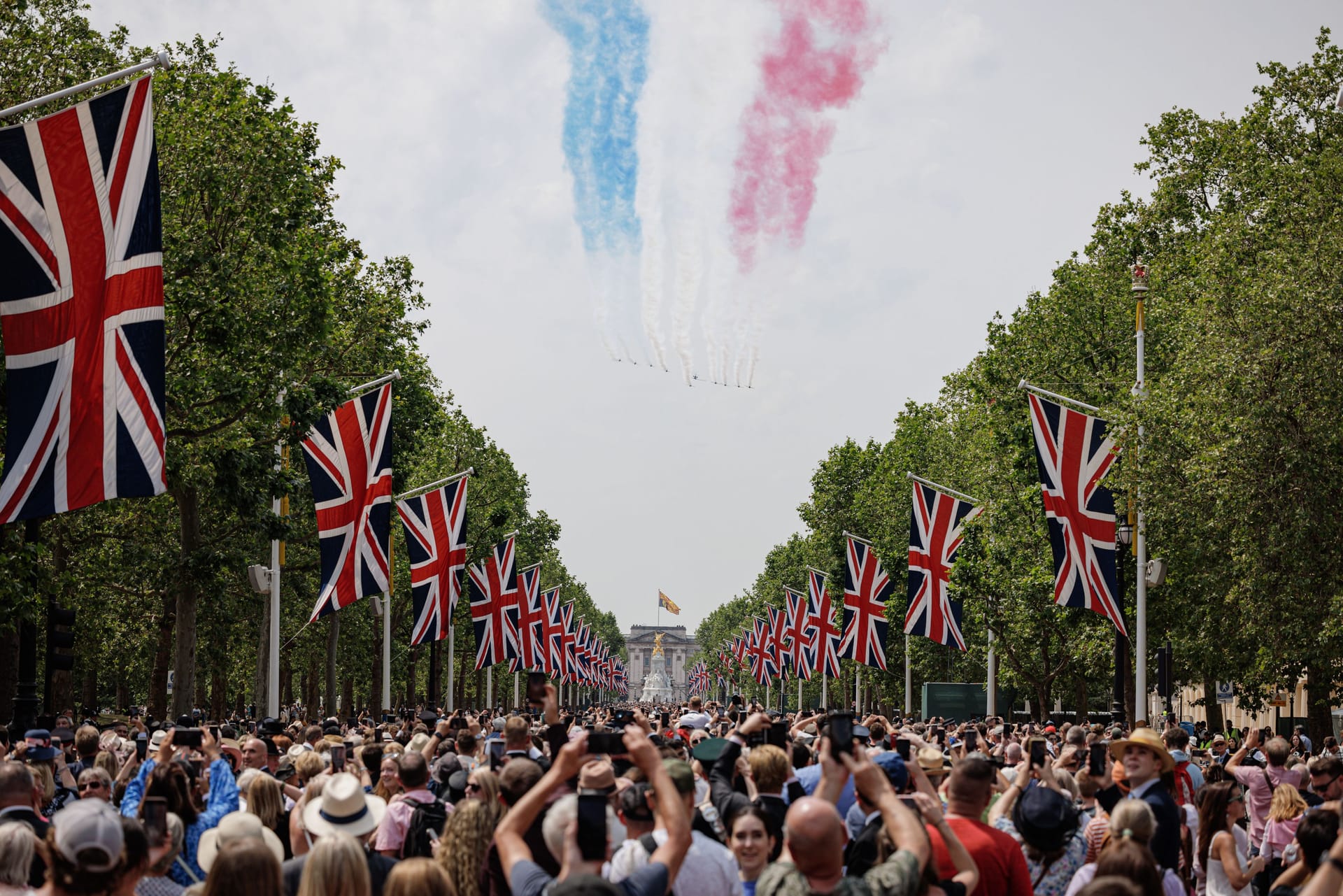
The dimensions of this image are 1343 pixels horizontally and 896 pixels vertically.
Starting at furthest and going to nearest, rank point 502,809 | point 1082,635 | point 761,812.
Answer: point 1082,635 < point 502,809 < point 761,812

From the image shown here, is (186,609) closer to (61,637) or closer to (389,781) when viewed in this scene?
(61,637)

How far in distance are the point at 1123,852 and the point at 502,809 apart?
3018 millimetres

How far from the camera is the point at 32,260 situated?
14672 millimetres

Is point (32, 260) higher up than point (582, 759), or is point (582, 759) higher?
point (32, 260)

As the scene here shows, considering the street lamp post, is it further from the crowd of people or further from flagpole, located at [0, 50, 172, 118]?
flagpole, located at [0, 50, 172, 118]

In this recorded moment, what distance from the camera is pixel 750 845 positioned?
6.62m

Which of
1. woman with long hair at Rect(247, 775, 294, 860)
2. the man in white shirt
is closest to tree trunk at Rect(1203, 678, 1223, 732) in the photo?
woman with long hair at Rect(247, 775, 294, 860)

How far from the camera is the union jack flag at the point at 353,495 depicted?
24875 millimetres

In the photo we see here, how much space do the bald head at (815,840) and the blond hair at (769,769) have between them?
2556 millimetres

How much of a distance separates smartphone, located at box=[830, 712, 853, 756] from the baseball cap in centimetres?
264

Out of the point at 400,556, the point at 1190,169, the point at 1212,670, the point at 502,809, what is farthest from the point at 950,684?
the point at 502,809

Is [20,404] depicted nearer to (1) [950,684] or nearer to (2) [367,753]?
(2) [367,753]

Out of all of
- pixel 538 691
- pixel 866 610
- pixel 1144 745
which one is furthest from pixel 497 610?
pixel 538 691

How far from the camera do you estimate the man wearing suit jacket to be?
8.38m
